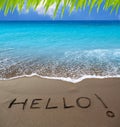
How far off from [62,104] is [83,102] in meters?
0.14

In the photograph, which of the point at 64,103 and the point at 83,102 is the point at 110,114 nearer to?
the point at 83,102

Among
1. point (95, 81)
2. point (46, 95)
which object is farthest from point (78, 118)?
point (95, 81)

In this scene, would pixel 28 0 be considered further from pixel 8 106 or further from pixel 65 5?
pixel 8 106

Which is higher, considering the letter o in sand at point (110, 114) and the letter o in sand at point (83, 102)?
the letter o in sand at point (83, 102)

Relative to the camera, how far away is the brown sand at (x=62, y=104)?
1450 millimetres

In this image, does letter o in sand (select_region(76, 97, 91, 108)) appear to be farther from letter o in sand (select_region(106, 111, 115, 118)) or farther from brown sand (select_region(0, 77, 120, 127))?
letter o in sand (select_region(106, 111, 115, 118))

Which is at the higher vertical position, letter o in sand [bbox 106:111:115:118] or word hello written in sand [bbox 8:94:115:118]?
word hello written in sand [bbox 8:94:115:118]

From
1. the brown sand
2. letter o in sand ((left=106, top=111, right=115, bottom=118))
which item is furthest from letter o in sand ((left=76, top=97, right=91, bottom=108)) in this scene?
letter o in sand ((left=106, top=111, right=115, bottom=118))

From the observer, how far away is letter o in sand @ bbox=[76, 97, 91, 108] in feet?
5.24

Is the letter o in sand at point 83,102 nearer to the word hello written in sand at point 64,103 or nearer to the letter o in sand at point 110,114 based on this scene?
the word hello written in sand at point 64,103

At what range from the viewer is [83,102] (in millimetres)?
1642

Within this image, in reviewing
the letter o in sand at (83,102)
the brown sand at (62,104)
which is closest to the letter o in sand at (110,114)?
the brown sand at (62,104)

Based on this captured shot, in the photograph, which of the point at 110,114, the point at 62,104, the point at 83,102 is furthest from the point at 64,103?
the point at 110,114

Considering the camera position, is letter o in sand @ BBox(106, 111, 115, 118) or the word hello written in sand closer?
letter o in sand @ BBox(106, 111, 115, 118)
